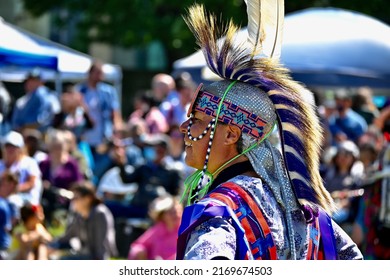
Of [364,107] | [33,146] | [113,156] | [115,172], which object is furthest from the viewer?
[364,107]

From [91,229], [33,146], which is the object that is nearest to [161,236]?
[91,229]

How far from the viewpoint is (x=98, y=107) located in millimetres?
12023

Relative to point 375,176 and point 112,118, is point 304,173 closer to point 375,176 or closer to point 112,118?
point 375,176

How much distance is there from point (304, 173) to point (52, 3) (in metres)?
19.7

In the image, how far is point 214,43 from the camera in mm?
3311

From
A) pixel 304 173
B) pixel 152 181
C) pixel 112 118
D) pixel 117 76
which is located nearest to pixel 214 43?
pixel 304 173

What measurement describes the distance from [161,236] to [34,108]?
401cm

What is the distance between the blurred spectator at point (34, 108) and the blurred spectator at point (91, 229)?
2.93 metres

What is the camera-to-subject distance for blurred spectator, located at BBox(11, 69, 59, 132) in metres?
11.7

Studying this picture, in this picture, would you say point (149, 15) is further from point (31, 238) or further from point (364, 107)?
point (31, 238)

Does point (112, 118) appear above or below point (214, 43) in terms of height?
below

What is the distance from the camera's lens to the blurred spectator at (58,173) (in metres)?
10.5

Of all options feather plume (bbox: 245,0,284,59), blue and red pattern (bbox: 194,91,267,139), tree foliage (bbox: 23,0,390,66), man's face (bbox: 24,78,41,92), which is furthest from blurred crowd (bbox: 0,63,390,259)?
tree foliage (bbox: 23,0,390,66)

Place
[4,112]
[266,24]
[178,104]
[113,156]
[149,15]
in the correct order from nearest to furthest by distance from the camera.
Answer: [266,24]
[4,112]
[113,156]
[178,104]
[149,15]
